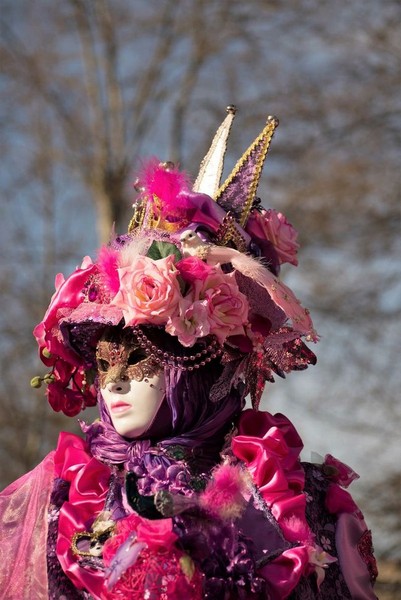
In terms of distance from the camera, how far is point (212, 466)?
10.6 feet

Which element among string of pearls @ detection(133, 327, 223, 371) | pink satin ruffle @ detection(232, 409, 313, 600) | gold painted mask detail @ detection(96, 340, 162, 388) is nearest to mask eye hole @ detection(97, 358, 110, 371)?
gold painted mask detail @ detection(96, 340, 162, 388)

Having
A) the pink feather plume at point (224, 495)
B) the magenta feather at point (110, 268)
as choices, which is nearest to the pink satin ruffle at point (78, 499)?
the pink feather plume at point (224, 495)

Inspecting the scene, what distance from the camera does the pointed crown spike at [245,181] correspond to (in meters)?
3.48

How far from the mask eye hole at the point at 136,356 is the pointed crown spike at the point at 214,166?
0.57 m

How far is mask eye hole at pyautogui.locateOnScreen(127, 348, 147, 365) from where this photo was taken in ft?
10.6

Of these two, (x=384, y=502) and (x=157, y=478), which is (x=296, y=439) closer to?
(x=157, y=478)

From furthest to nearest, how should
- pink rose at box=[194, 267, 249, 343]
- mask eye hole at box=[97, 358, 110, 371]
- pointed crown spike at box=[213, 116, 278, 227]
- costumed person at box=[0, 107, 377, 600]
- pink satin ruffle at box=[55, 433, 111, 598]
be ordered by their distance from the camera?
pointed crown spike at box=[213, 116, 278, 227], mask eye hole at box=[97, 358, 110, 371], pink rose at box=[194, 267, 249, 343], pink satin ruffle at box=[55, 433, 111, 598], costumed person at box=[0, 107, 377, 600]

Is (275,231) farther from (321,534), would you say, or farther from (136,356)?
(321,534)

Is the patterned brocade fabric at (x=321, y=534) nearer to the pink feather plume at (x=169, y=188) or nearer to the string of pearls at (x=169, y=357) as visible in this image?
the string of pearls at (x=169, y=357)

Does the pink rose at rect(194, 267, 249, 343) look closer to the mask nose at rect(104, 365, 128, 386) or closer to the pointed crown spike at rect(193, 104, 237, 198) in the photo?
the mask nose at rect(104, 365, 128, 386)

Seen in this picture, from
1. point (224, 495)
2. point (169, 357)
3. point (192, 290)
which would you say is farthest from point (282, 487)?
point (192, 290)

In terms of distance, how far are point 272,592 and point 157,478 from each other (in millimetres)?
420

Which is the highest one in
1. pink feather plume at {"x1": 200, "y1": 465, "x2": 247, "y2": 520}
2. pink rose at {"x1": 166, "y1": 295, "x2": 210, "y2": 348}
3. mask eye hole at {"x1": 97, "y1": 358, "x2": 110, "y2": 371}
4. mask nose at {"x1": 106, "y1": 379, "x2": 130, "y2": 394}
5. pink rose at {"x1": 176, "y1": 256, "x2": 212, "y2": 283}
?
pink rose at {"x1": 176, "y1": 256, "x2": 212, "y2": 283}

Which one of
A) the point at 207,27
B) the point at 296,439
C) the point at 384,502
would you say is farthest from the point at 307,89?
the point at 296,439
